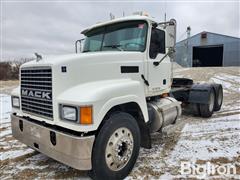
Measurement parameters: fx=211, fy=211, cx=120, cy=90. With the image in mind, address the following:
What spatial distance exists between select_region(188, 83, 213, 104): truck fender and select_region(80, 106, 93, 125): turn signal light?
16.0 ft

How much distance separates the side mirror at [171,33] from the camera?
4133mm

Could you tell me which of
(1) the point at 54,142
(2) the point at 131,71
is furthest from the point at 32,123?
(2) the point at 131,71

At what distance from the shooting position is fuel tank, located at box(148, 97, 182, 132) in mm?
4270

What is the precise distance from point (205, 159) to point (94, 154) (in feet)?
7.19

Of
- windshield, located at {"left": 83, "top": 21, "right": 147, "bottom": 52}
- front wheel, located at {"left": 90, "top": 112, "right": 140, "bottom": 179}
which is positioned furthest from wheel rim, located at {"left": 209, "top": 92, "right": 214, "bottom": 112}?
front wheel, located at {"left": 90, "top": 112, "right": 140, "bottom": 179}

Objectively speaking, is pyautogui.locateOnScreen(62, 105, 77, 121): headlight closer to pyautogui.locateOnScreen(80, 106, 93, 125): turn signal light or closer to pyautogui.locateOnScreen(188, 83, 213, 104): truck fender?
pyautogui.locateOnScreen(80, 106, 93, 125): turn signal light

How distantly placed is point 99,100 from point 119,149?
869 millimetres

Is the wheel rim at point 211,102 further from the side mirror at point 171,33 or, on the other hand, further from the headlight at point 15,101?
the headlight at point 15,101

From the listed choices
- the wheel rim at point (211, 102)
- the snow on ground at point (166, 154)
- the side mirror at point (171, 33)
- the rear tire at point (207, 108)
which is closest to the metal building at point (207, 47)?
the wheel rim at point (211, 102)

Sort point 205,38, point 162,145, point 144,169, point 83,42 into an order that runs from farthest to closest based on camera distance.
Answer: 1. point 205,38
2. point 83,42
3. point 162,145
4. point 144,169

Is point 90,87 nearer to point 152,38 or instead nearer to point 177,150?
point 152,38

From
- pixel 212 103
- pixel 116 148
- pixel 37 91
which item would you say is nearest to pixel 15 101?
pixel 37 91

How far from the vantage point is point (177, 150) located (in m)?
4.24

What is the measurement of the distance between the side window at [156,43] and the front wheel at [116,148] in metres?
1.59
